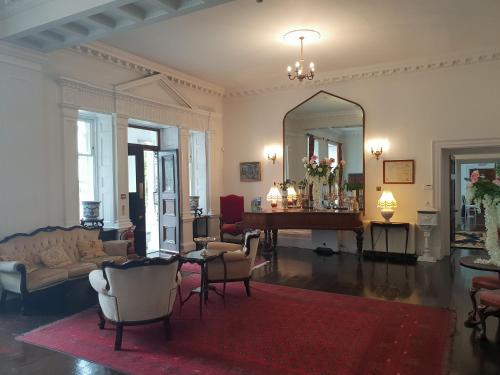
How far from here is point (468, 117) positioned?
692cm

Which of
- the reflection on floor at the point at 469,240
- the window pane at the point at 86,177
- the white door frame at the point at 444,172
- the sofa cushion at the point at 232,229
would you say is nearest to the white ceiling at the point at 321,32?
the white door frame at the point at 444,172

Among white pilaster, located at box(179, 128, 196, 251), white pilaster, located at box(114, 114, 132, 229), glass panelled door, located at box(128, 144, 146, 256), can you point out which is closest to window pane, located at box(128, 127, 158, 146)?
glass panelled door, located at box(128, 144, 146, 256)

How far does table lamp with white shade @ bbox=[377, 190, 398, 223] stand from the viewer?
24.1ft

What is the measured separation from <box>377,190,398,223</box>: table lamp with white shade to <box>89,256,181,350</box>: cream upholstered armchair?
4.87 meters

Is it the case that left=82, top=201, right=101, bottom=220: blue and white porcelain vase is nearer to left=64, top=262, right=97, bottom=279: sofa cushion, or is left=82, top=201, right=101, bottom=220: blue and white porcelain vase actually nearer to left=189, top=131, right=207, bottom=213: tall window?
left=64, top=262, right=97, bottom=279: sofa cushion

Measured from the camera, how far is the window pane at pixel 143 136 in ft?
25.7

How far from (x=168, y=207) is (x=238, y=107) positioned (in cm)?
302

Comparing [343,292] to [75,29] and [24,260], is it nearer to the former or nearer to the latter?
[24,260]

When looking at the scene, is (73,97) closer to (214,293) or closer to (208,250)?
(208,250)

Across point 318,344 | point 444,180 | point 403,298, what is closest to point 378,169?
point 444,180

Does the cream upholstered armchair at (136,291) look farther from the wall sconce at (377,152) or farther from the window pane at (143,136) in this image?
the wall sconce at (377,152)

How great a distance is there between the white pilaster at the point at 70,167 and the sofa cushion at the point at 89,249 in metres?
0.47

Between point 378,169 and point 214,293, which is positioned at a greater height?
point 378,169

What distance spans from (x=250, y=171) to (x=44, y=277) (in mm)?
5365
